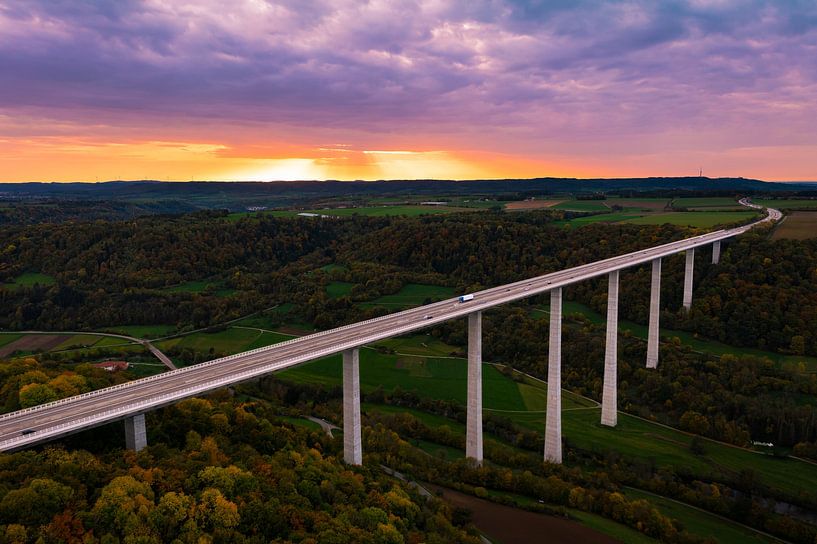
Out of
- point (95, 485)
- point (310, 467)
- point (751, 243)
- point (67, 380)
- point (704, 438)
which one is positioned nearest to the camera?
point (95, 485)

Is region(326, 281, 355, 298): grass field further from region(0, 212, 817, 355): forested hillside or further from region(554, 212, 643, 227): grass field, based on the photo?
region(554, 212, 643, 227): grass field

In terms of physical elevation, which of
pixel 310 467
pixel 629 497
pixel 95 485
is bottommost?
pixel 629 497

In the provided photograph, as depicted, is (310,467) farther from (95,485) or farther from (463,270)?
(463,270)

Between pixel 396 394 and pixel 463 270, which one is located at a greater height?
pixel 463 270

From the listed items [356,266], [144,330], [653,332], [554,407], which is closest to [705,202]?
[356,266]

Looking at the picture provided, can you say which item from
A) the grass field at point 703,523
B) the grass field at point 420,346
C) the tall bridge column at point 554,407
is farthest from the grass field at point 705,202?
the grass field at point 703,523

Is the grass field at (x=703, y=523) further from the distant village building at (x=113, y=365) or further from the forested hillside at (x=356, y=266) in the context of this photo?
the distant village building at (x=113, y=365)

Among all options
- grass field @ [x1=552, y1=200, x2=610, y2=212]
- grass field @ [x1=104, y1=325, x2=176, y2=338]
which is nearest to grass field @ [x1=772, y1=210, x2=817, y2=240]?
grass field @ [x1=552, y1=200, x2=610, y2=212]

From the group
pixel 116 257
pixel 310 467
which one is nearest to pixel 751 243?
pixel 310 467

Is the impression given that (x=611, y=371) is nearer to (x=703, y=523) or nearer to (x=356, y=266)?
(x=703, y=523)
